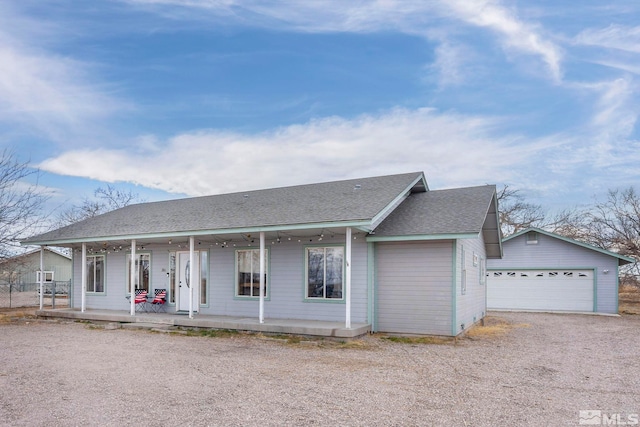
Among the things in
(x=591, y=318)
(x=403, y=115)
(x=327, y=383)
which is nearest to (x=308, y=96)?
(x=403, y=115)

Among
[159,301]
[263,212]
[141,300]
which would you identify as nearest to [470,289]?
[263,212]

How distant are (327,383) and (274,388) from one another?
74 cm

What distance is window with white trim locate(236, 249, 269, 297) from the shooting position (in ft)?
39.8

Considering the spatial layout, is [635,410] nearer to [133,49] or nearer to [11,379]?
[11,379]

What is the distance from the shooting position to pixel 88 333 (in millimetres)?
11484

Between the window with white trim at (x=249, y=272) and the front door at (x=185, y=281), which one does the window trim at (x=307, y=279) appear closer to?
the window with white trim at (x=249, y=272)

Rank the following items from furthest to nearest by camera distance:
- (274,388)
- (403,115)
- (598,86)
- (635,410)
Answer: (403,115) < (598,86) < (274,388) < (635,410)

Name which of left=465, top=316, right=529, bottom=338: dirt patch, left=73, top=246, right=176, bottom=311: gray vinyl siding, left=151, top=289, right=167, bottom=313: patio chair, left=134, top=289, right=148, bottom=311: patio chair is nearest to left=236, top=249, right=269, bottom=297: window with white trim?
left=73, top=246, right=176, bottom=311: gray vinyl siding

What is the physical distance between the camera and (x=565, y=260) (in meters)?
18.5

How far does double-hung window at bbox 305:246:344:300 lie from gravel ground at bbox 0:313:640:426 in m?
1.58

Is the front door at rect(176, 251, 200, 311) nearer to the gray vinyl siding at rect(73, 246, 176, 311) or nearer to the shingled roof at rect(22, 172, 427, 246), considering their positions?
the gray vinyl siding at rect(73, 246, 176, 311)

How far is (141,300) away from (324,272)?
19.6ft

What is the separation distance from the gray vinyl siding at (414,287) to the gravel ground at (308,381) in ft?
2.76

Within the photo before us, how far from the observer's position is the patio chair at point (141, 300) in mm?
13702
